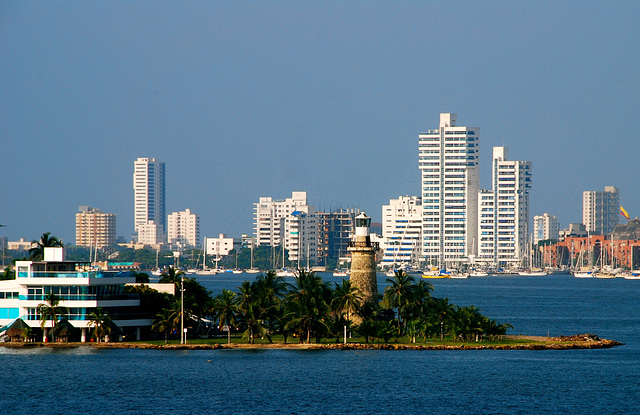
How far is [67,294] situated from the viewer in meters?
104

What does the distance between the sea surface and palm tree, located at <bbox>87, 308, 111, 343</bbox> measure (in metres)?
2.34

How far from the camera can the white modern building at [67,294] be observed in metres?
103

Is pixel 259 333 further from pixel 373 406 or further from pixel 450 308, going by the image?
pixel 373 406

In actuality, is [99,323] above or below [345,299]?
below

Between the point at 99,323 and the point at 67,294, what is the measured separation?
4458 mm

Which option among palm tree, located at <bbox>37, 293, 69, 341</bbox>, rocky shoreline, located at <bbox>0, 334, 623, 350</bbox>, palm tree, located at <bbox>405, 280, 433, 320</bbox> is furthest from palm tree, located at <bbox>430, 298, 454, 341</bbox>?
palm tree, located at <bbox>37, 293, 69, 341</bbox>

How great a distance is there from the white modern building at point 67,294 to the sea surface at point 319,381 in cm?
402

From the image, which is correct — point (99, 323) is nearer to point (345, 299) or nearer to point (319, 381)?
point (345, 299)

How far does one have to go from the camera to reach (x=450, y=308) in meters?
111

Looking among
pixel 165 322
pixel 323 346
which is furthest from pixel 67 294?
pixel 323 346

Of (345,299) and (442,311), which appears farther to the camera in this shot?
(442,311)

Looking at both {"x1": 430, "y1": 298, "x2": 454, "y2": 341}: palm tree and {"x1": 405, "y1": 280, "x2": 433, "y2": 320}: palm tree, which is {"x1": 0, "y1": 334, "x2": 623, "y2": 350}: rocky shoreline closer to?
{"x1": 430, "y1": 298, "x2": 454, "y2": 341}: palm tree

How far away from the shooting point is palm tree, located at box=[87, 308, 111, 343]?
104000mm

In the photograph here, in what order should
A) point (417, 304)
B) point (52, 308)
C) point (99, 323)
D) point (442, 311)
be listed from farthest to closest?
point (417, 304)
point (442, 311)
point (99, 323)
point (52, 308)
